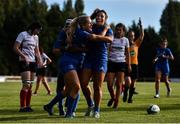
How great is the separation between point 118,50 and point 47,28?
70711 mm

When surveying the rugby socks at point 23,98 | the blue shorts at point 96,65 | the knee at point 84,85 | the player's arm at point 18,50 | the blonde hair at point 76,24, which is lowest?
the rugby socks at point 23,98

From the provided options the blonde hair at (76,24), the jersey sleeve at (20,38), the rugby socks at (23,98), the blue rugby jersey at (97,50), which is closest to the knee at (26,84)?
the rugby socks at (23,98)

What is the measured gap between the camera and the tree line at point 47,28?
257 feet

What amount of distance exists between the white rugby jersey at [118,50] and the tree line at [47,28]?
62.6 meters

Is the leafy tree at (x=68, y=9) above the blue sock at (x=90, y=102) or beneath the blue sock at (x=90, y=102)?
above

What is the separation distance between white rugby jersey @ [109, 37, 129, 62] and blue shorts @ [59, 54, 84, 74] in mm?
3487

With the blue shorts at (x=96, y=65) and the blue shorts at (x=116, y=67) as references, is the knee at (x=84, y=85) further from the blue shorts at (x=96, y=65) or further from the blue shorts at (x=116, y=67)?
the blue shorts at (x=116, y=67)

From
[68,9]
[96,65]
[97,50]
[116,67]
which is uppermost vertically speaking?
[68,9]

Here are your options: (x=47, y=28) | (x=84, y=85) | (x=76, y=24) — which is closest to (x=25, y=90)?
(x=84, y=85)

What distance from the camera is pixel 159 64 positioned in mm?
21000

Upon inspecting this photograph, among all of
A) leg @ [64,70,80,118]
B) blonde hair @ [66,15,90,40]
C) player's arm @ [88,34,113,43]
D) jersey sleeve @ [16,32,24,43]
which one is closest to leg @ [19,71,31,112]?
jersey sleeve @ [16,32,24,43]

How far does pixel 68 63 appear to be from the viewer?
35.4 ft

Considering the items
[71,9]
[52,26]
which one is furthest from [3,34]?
[71,9]

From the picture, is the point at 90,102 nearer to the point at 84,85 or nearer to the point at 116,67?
the point at 84,85
